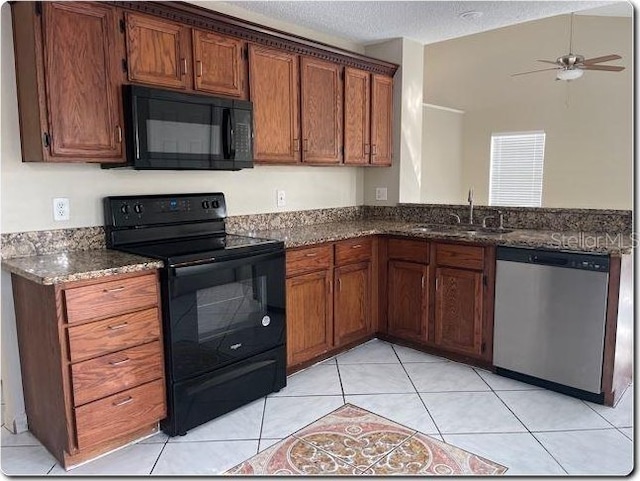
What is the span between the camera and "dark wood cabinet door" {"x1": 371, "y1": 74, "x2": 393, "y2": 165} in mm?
3668

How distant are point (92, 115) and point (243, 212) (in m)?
1.18

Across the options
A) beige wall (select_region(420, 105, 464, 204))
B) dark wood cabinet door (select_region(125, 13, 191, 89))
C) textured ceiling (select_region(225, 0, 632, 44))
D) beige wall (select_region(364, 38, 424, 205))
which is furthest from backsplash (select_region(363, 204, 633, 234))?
beige wall (select_region(420, 105, 464, 204))

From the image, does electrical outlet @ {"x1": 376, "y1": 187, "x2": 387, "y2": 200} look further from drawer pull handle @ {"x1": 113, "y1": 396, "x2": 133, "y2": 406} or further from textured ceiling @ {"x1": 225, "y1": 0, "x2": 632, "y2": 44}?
drawer pull handle @ {"x1": 113, "y1": 396, "x2": 133, "y2": 406}

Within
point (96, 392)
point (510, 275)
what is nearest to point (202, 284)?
point (96, 392)

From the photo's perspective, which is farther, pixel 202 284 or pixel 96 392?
pixel 202 284

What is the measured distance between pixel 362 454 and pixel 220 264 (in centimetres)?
108

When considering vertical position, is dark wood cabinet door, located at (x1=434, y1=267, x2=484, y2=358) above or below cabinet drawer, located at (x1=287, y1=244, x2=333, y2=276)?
below

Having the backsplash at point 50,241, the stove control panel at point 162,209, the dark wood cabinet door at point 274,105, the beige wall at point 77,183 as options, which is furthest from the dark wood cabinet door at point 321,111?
the backsplash at point 50,241

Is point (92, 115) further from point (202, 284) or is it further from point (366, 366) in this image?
point (366, 366)

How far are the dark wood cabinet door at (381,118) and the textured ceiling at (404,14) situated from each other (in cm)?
37

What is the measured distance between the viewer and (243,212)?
3.17m

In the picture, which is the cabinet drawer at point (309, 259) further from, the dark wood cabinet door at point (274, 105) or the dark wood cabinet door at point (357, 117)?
the dark wood cabinet door at point (357, 117)

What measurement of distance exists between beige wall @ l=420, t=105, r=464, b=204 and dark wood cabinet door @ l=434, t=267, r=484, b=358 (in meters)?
3.13

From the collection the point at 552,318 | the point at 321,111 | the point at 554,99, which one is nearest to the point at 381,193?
the point at 321,111
